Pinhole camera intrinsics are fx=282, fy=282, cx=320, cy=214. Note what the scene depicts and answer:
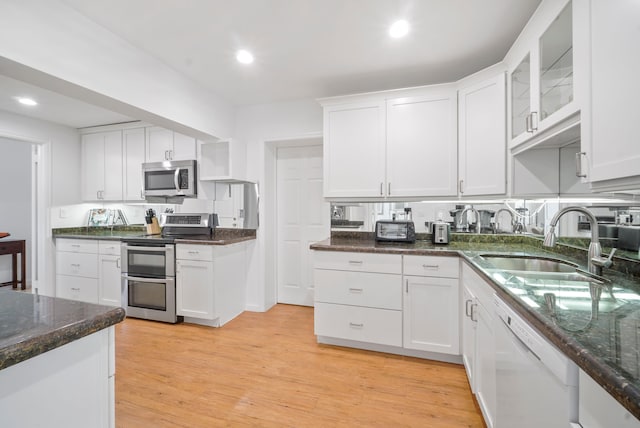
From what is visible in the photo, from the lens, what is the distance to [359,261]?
2410mm

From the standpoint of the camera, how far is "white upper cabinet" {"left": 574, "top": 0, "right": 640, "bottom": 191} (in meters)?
0.91

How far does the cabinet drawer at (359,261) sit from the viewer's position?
7.61 ft

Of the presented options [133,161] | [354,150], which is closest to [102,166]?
[133,161]

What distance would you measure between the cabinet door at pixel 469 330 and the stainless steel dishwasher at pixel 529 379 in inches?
18.6

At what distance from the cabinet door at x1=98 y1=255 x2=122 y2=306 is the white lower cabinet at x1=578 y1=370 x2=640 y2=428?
13.2ft

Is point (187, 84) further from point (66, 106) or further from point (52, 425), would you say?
point (52, 425)

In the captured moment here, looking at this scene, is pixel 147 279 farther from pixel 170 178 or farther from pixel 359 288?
pixel 359 288

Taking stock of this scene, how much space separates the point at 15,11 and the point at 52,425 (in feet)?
6.65

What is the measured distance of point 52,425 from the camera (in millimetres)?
709

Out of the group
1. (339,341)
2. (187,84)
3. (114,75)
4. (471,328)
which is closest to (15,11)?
(114,75)

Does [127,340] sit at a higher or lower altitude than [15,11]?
lower

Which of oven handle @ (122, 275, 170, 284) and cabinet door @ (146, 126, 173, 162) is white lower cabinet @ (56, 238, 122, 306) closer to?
oven handle @ (122, 275, 170, 284)

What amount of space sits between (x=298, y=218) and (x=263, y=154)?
89cm

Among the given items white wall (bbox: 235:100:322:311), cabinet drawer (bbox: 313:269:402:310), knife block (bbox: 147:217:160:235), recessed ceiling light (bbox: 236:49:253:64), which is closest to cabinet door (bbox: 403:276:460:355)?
cabinet drawer (bbox: 313:269:402:310)
